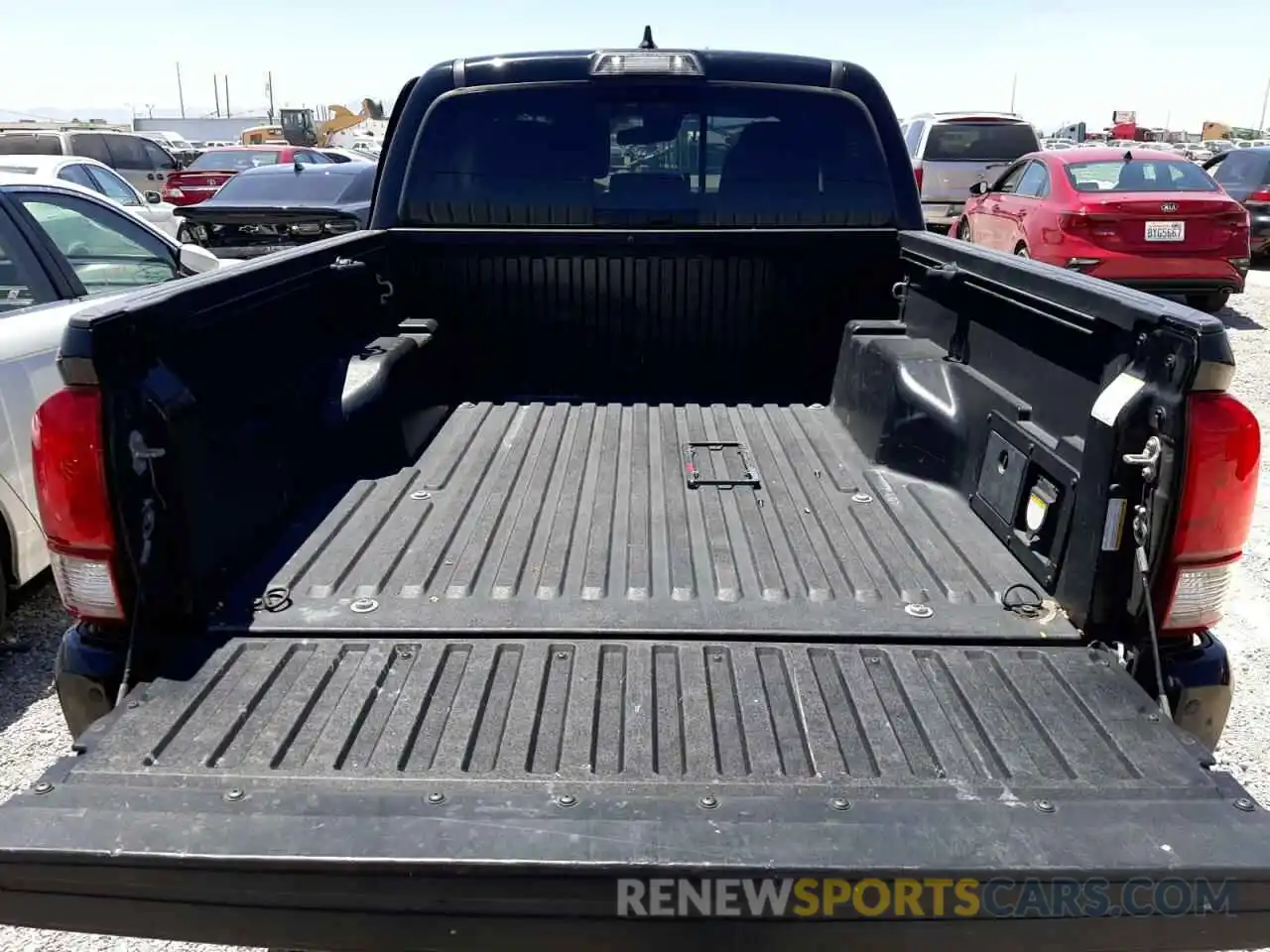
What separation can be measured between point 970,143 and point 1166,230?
18.7 feet

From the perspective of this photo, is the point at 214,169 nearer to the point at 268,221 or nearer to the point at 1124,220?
the point at 268,221

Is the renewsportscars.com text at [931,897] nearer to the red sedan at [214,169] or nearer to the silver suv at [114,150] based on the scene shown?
the red sedan at [214,169]

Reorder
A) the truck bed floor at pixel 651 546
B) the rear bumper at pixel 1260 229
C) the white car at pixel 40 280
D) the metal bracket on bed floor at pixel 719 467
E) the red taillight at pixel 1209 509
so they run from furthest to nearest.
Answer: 1. the rear bumper at pixel 1260 229
2. the white car at pixel 40 280
3. the metal bracket on bed floor at pixel 719 467
4. the truck bed floor at pixel 651 546
5. the red taillight at pixel 1209 509

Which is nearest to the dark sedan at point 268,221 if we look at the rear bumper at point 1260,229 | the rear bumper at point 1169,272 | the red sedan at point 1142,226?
the red sedan at point 1142,226

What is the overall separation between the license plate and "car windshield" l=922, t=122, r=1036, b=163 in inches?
213

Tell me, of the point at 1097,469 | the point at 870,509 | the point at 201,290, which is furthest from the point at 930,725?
the point at 201,290

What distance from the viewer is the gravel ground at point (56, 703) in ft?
8.50

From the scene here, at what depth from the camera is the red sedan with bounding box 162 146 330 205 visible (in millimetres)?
14484

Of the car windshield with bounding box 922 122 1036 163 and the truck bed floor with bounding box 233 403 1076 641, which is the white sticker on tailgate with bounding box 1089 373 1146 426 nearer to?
the truck bed floor with bounding box 233 403 1076 641

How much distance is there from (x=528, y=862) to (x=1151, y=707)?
1262 millimetres

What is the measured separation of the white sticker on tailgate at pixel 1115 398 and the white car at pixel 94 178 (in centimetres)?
646

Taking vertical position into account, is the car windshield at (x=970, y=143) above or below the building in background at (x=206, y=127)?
below

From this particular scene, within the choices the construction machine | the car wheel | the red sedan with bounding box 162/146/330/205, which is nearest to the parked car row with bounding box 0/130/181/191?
the red sedan with bounding box 162/146/330/205

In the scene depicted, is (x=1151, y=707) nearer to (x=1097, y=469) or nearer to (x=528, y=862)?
(x=1097, y=469)
